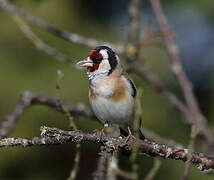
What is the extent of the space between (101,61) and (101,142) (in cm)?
163

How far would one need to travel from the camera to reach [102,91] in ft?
11.7

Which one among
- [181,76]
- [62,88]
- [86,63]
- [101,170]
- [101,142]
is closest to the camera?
[101,142]

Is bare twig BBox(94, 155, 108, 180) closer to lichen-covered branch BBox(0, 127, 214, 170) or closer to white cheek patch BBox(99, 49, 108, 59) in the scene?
lichen-covered branch BBox(0, 127, 214, 170)

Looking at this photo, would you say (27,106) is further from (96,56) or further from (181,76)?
(181,76)

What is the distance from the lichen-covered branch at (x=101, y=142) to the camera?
79.6 inches

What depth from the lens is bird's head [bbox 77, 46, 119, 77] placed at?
3805 millimetres

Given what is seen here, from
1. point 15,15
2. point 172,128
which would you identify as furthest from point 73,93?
point 15,15

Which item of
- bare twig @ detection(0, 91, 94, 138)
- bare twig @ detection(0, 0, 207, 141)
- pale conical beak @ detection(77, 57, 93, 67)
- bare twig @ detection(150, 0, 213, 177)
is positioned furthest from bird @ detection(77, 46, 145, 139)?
bare twig @ detection(150, 0, 213, 177)

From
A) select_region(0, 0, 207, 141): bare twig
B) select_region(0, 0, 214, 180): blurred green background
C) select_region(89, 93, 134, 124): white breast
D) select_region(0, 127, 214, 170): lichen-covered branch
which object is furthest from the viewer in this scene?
select_region(0, 0, 214, 180): blurred green background

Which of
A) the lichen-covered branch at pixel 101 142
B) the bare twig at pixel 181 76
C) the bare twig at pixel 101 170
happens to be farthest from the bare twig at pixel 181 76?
the lichen-covered branch at pixel 101 142

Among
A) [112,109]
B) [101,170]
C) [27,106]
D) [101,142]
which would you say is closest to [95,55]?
[112,109]

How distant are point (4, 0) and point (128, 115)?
1322 millimetres

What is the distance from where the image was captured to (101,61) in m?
3.82

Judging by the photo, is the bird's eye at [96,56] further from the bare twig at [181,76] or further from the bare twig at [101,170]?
the bare twig at [101,170]
